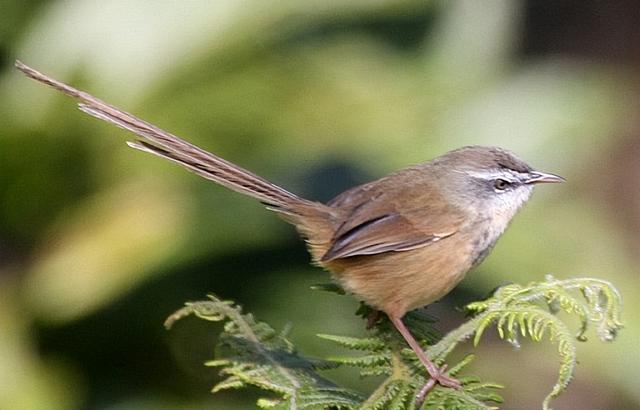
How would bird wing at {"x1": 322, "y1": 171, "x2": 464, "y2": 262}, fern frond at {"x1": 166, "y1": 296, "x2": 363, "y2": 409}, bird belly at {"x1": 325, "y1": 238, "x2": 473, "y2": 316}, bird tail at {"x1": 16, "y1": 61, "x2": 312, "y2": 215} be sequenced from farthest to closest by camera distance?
bird wing at {"x1": 322, "y1": 171, "x2": 464, "y2": 262}
bird belly at {"x1": 325, "y1": 238, "x2": 473, "y2": 316}
bird tail at {"x1": 16, "y1": 61, "x2": 312, "y2": 215}
fern frond at {"x1": 166, "y1": 296, "x2": 363, "y2": 409}

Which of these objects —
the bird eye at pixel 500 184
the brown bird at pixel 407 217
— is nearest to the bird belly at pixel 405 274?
the brown bird at pixel 407 217

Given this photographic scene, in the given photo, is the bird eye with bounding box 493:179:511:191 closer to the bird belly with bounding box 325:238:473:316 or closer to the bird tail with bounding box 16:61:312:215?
the bird belly with bounding box 325:238:473:316

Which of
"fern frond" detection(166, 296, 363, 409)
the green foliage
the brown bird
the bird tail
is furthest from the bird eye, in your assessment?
"fern frond" detection(166, 296, 363, 409)

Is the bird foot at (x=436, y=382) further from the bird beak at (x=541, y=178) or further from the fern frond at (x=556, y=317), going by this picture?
the bird beak at (x=541, y=178)

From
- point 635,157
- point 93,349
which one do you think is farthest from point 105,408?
point 635,157

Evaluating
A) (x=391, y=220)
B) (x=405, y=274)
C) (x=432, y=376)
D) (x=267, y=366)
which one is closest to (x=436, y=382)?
(x=432, y=376)

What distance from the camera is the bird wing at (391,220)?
4.00 meters

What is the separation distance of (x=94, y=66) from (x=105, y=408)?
1.74 meters

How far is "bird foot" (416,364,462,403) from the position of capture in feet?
10.0

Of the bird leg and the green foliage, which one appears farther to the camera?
the bird leg

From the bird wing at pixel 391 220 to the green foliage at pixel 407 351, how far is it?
1.98ft

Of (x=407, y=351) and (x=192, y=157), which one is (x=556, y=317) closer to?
(x=407, y=351)

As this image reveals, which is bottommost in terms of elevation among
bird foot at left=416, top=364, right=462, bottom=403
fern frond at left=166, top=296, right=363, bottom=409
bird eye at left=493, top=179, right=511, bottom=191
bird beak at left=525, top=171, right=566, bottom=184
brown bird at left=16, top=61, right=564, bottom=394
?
fern frond at left=166, top=296, right=363, bottom=409

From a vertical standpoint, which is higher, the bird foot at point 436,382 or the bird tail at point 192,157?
the bird tail at point 192,157
